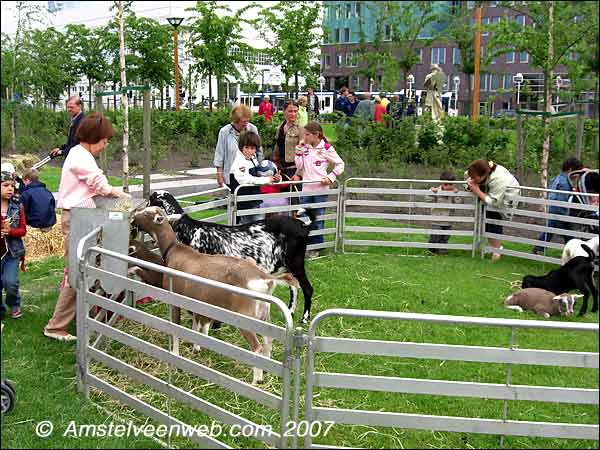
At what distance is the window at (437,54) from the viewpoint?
1536 centimetres

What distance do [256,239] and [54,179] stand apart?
33.5ft

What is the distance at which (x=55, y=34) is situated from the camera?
69.4ft

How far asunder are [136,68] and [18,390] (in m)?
16.1

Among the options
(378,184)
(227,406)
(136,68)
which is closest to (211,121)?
(136,68)

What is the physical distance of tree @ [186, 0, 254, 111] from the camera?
23.3 metres

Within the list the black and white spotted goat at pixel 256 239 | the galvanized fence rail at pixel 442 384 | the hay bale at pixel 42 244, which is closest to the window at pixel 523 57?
the black and white spotted goat at pixel 256 239

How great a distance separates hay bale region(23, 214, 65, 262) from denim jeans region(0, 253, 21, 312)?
2.71 meters

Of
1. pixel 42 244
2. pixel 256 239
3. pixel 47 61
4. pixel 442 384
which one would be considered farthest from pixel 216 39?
pixel 442 384

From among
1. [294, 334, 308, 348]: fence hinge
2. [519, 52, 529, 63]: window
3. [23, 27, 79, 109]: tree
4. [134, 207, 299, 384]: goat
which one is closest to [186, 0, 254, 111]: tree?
[23, 27, 79, 109]: tree

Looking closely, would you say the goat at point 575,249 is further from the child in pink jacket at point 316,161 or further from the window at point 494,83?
the window at point 494,83

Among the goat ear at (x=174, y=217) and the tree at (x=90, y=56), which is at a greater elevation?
the tree at (x=90, y=56)

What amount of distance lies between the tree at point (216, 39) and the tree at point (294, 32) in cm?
209

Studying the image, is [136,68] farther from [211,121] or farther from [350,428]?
[350,428]

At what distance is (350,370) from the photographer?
5.58 m
